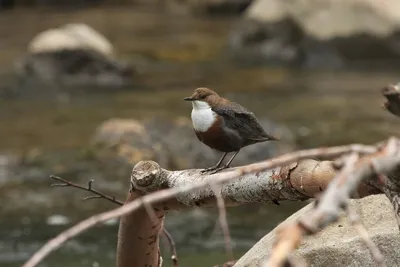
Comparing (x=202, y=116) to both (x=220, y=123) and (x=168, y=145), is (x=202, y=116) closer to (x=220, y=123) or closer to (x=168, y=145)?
(x=220, y=123)

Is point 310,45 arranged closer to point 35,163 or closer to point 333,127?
point 333,127

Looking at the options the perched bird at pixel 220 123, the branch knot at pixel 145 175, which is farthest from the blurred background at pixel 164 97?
the branch knot at pixel 145 175

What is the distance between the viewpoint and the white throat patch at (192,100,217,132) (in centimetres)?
278

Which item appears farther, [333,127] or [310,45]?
[310,45]

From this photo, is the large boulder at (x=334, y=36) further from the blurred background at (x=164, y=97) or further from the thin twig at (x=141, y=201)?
the thin twig at (x=141, y=201)

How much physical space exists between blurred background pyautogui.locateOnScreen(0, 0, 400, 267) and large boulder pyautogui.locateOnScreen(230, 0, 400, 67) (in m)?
0.02

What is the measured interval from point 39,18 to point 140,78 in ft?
18.1

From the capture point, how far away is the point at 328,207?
0.97m

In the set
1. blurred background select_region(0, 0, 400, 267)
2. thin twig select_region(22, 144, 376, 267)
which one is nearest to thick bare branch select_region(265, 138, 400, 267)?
thin twig select_region(22, 144, 376, 267)

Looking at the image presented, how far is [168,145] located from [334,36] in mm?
5547

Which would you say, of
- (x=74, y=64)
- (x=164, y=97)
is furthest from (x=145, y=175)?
(x=74, y=64)

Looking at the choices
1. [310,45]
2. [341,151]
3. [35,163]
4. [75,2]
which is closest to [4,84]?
[35,163]

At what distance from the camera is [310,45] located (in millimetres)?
11945

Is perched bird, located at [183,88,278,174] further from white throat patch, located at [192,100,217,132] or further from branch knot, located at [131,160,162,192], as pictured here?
branch knot, located at [131,160,162,192]
